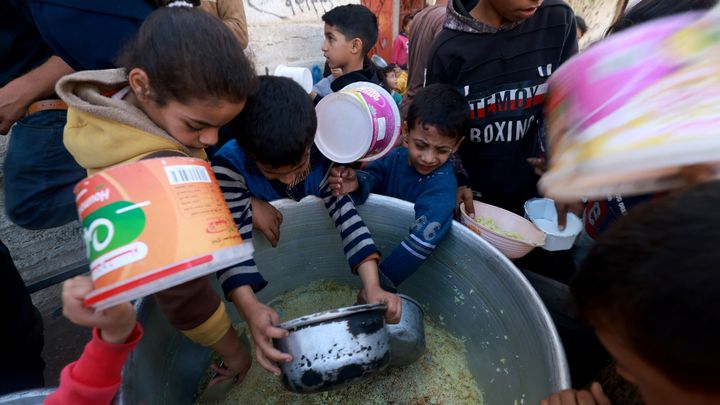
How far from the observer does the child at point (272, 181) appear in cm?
104

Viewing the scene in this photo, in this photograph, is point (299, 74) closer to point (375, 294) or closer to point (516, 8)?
point (516, 8)

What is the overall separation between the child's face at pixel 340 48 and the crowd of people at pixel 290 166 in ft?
2.91

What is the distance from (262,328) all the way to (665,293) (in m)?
0.90

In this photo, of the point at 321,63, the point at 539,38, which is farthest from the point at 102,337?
the point at 321,63

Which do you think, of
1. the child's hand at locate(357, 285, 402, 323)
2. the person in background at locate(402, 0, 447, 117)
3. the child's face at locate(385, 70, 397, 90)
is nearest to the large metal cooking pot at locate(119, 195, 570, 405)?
the child's hand at locate(357, 285, 402, 323)

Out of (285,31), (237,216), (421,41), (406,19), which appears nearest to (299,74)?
A: (421,41)

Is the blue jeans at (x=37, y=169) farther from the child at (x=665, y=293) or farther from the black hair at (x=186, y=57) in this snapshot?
the child at (x=665, y=293)

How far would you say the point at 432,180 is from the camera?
1.47 m

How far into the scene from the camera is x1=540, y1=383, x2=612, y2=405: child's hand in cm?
80

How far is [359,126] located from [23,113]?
1.11 meters

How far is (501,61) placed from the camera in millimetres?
1460

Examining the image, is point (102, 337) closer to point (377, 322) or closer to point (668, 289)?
point (377, 322)

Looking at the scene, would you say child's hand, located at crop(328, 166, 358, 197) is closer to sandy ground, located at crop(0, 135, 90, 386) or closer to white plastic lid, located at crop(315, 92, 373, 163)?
white plastic lid, located at crop(315, 92, 373, 163)

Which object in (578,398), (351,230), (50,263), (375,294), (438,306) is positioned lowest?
(50,263)
